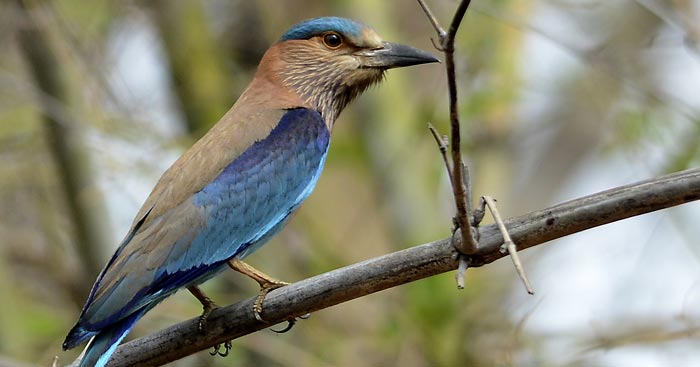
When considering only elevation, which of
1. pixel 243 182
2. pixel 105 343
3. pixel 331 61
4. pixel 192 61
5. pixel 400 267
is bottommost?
pixel 105 343

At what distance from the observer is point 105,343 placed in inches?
175

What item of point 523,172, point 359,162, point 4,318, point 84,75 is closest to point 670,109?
point 359,162

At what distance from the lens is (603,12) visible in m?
9.37

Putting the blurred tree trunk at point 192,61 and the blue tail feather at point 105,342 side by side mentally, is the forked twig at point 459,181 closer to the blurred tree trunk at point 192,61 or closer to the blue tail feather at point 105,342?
the blue tail feather at point 105,342

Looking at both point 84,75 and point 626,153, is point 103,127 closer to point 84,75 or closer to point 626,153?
point 84,75

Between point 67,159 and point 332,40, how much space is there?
6.10ft

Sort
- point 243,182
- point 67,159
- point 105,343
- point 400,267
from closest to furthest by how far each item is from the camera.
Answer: point 400,267, point 105,343, point 243,182, point 67,159

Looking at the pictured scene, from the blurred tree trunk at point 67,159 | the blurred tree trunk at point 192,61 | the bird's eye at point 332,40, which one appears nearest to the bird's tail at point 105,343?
the bird's eye at point 332,40

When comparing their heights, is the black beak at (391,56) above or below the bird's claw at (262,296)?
above

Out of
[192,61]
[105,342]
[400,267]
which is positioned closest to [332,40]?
[105,342]

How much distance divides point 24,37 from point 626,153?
369 centimetres

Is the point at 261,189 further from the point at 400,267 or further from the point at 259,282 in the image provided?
the point at 400,267

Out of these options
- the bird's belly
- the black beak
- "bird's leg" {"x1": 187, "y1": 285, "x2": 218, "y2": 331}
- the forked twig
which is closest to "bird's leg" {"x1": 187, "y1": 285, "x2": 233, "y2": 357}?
"bird's leg" {"x1": 187, "y1": 285, "x2": 218, "y2": 331}

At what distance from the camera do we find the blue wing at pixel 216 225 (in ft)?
14.9
